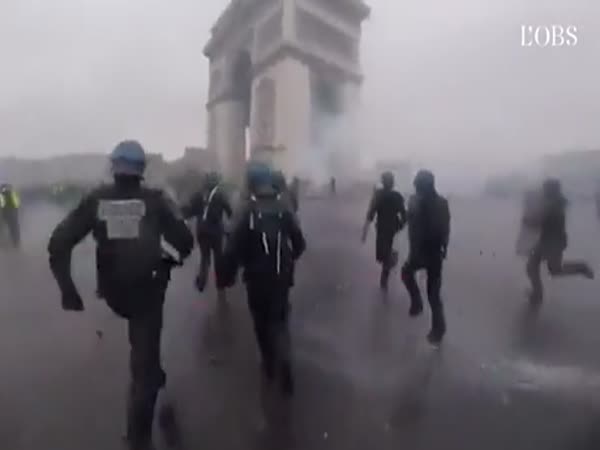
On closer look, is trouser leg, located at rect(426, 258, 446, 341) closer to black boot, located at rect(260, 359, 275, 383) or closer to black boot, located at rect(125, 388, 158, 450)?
black boot, located at rect(260, 359, 275, 383)

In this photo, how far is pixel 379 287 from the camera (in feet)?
6.28

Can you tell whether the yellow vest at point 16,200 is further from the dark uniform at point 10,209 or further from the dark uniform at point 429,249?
the dark uniform at point 429,249

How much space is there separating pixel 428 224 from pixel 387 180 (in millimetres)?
173

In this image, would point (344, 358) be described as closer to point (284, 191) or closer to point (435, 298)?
point (435, 298)

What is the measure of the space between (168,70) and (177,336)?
2.41ft

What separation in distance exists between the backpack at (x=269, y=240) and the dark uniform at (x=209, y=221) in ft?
0.29

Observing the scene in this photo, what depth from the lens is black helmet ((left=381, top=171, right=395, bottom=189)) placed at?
71.6 inches

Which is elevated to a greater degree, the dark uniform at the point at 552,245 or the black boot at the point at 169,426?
the dark uniform at the point at 552,245

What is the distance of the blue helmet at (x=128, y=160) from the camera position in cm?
174

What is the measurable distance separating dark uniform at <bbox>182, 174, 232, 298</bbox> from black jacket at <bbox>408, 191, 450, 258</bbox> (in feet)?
1.65

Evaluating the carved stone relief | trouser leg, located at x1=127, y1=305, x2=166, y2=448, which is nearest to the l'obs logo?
the carved stone relief

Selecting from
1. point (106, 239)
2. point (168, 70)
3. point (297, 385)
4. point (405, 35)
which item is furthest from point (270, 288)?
point (405, 35)

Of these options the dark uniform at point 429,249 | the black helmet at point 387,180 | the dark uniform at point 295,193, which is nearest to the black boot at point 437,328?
the dark uniform at point 429,249

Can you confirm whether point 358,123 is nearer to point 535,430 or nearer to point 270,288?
point 270,288
